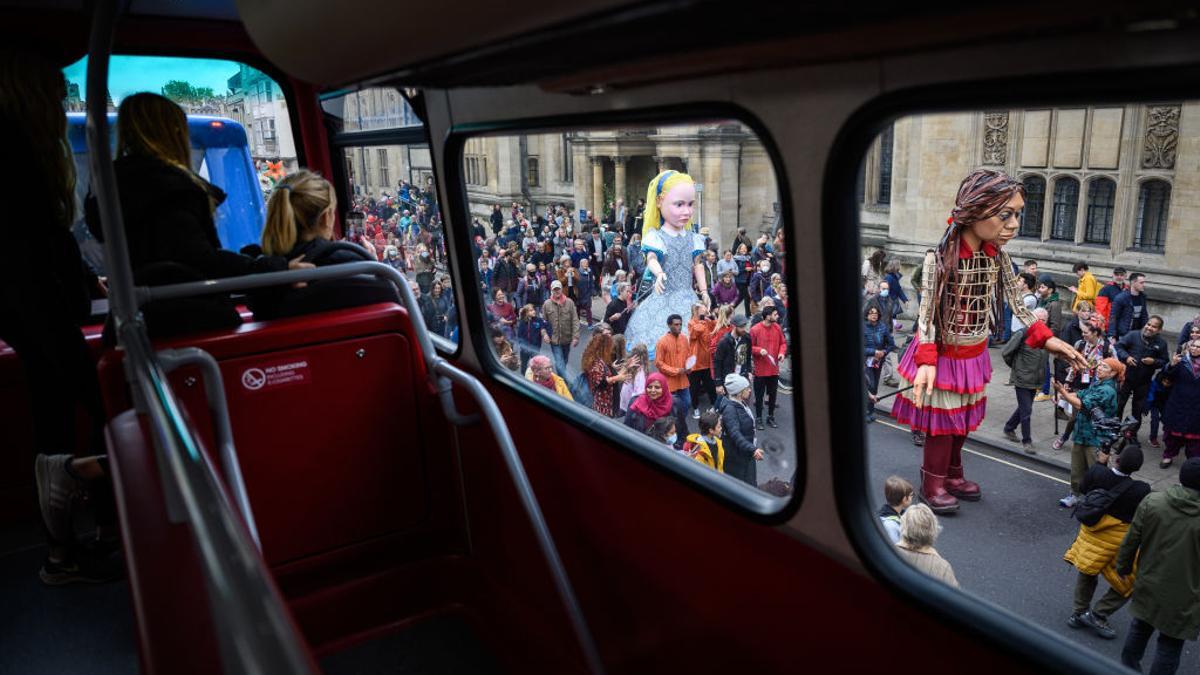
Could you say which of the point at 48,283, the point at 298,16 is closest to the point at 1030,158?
the point at 298,16

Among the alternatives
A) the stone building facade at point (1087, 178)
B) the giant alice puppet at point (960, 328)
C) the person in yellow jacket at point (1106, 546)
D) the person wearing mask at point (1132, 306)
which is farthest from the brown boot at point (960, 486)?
the stone building facade at point (1087, 178)

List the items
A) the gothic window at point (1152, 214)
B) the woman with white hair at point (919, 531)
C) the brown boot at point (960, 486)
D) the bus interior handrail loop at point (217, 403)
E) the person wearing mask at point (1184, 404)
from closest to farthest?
the gothic window at point (1152, 214), the bus interior handrail loop at point (217, 403), the woman with white hair at point (919, 531), the person wearing mask at point (1184, 404), the brown boot at point (960, 486)

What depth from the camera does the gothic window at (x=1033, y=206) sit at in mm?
2100

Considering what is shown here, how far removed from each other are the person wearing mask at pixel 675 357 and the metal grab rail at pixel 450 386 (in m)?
0.82

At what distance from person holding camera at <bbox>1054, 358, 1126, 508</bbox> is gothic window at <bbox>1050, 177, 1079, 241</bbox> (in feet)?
6.68

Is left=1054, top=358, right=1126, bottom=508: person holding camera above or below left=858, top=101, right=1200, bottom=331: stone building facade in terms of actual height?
below

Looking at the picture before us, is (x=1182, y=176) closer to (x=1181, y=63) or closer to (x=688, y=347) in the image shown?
(x=1181, y=63)

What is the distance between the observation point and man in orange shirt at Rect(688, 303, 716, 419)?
3.23 m

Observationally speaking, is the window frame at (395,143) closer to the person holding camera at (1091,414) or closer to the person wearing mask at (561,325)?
the person wearing mask at (561,325)

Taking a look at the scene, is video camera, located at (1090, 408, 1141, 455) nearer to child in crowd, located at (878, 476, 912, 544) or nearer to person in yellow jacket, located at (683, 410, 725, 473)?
child in crowd, located at (878, 476, 912, 544)

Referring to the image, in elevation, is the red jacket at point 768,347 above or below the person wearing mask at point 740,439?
above

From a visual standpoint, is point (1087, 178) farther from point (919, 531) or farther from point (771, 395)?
point (919, 531)

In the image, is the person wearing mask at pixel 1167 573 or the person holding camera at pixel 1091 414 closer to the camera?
the person wearing mask at pixel 1167 573

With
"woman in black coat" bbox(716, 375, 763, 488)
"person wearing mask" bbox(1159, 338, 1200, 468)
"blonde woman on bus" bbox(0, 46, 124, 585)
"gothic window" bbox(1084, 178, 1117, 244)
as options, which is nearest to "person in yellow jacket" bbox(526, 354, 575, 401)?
"woman in black coat" bbox(716, 375, 763, 488)
